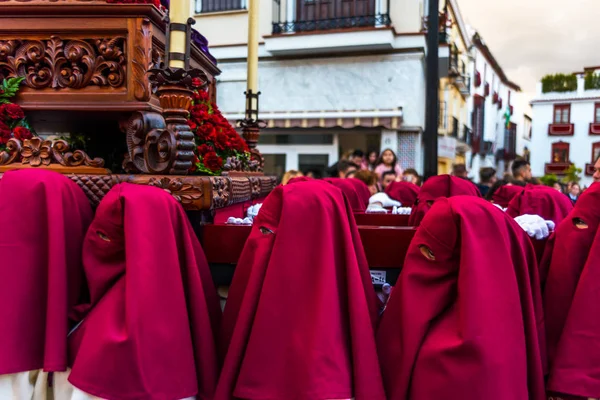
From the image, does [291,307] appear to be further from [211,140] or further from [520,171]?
[520,171]

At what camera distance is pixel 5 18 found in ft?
5.90

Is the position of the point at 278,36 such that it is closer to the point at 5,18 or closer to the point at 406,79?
the point at 406,79

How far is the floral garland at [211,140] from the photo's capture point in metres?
1.99

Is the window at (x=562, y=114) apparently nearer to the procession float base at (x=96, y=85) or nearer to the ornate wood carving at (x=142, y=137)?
the procession float base at (x=96, y=85)

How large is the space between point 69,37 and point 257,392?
1308mm

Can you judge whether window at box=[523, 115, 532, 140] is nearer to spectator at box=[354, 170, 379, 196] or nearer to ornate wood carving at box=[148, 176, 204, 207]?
spectator at box=[354, 170, 379, 196]

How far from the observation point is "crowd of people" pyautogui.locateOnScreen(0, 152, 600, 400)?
1.31 metres

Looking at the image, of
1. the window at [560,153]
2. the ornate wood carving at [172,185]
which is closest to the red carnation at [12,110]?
the ornate wood carving at [172,185]

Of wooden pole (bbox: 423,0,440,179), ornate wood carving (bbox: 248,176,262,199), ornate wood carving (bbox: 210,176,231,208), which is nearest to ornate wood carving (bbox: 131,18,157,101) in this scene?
ornate wood carving (bbox: 210,176,231,208)

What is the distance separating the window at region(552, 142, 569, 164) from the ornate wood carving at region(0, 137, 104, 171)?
32197 millimetres

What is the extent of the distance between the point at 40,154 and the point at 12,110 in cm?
18

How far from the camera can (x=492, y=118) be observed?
25922mm

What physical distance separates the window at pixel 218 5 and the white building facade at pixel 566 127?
78.3 feet

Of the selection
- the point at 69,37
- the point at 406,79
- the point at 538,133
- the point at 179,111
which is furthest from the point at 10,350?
the point at 538,133
